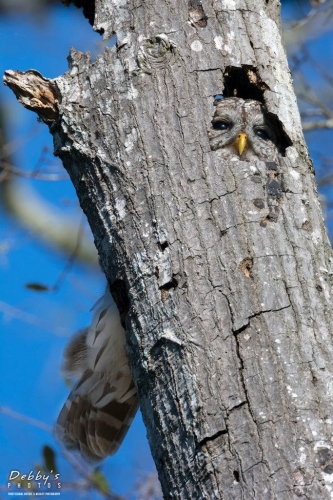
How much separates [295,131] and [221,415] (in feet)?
3.13

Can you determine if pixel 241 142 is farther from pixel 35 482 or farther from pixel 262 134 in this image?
pixel 35 482

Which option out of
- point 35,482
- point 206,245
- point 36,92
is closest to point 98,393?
point 35,482

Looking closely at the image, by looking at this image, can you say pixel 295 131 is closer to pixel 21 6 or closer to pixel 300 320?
pixel 300 320

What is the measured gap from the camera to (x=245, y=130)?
222cm

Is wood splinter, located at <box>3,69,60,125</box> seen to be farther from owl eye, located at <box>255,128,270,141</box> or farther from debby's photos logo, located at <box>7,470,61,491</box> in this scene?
debby's photos logo, located at <box>7,470,61,491</box>

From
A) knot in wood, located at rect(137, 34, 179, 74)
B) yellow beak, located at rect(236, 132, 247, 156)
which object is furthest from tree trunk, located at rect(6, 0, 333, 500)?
yellow beak, located at rect(236, 132, 247, 156)

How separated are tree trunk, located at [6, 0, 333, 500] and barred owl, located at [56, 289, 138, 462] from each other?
1203 mm

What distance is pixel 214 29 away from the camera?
7.34 feet

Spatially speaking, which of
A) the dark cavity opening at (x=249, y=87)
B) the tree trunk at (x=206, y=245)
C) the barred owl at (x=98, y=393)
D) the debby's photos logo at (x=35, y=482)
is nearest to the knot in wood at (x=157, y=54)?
the tree trunk at (x=206, y=245)

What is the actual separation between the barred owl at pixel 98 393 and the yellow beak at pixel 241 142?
3.82 feet

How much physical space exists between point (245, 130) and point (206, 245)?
52 centimetres

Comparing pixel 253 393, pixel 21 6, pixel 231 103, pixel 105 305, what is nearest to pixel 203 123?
pixel 231 103

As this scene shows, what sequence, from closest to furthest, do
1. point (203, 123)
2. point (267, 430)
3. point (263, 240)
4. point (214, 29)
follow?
point (267, 430) → point (263, 240) → point (203, 123) → point (214, 29)

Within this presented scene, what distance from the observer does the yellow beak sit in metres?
2.14
